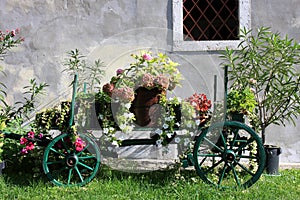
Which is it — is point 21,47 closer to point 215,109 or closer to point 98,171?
point 98,171

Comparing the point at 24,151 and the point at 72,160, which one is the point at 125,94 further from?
the point at 24,151

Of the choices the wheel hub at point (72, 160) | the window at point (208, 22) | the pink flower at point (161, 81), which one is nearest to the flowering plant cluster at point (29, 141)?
the wheel hub at point (72, 160)

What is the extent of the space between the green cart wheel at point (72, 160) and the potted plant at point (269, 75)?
164 centimetres

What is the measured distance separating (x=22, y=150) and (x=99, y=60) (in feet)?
4.49

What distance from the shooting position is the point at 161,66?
4105mm

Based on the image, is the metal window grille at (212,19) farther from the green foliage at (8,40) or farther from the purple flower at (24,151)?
the purple flower at (24,151)

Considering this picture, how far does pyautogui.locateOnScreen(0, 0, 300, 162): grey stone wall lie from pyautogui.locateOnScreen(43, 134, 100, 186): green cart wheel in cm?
121

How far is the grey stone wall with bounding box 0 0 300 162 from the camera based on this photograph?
16.4 ft

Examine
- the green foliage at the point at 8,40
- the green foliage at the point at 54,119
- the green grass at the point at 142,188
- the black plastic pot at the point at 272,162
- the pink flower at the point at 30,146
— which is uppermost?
the green foliage at the point at 8,40

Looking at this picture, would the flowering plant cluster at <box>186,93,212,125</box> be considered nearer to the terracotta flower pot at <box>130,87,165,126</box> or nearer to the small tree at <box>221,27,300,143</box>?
the terracotta flower pot at <box>130,87,165,126</box>

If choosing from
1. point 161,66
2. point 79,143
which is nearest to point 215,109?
point 161,66

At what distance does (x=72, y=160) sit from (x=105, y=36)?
70.6 inches

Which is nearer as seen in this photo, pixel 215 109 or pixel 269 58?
pixel 215 109

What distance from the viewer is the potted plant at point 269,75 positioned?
14.7 feet
